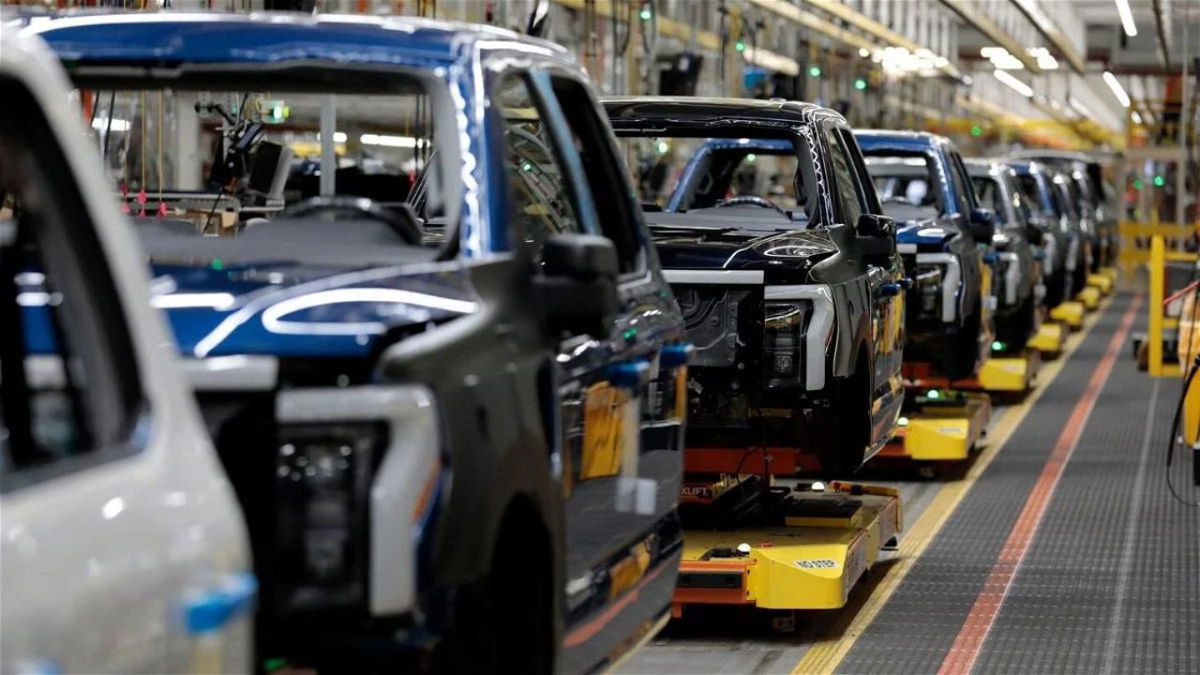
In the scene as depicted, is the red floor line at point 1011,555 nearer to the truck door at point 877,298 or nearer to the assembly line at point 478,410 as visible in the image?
the assembly line at point 478,410

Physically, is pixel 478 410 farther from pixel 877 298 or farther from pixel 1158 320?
pixel 1158 320

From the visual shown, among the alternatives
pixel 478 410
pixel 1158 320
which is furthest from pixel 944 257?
pixel 478 410

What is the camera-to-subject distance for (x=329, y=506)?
3.63 metres

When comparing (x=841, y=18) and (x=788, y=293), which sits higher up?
(x=841, y=18)

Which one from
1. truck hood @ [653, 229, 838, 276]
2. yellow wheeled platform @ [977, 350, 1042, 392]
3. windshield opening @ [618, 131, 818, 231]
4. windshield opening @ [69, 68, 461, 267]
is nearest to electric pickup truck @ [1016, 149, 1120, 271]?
windshield opening @ [69, 68, 461, 267]

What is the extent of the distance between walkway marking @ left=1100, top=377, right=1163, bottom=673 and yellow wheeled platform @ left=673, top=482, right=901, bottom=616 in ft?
3.24

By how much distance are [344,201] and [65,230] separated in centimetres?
193

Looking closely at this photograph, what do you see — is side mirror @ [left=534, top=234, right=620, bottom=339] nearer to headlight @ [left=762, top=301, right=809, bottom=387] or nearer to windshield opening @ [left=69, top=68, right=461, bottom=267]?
windshield opening @ [left=69, top=68, right=461, bottom=267]

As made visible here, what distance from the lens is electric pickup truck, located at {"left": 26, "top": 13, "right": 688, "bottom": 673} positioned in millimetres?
3633

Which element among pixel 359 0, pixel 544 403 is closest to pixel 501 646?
pixel 544 403

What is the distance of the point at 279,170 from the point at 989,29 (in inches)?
869

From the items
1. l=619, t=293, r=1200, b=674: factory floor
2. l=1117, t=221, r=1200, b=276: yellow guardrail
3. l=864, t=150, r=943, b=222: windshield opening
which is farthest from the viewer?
l=1117, t=221, r=1200, b=276: yellow guardrail

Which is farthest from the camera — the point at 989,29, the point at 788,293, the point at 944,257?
the point at 989,29

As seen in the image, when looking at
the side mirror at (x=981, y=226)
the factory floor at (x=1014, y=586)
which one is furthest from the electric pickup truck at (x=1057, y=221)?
the factory floor at (x=1014, y=586)
